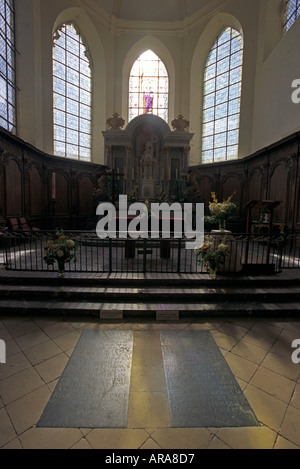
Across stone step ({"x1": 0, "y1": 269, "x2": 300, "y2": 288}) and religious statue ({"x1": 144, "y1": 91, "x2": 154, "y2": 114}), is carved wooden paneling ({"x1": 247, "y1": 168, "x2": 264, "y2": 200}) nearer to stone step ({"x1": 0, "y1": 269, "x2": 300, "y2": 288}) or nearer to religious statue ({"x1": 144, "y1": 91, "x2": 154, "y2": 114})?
stone step ({"x1": 0, "y1": 269, "x2": 300, "y2": 288})

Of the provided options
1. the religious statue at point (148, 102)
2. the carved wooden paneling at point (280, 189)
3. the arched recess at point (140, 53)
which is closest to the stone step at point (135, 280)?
the carved wooden paneling at point (280, 189)

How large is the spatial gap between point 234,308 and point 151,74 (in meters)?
17.2

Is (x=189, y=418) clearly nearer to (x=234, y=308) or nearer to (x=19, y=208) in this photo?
(x=234, y=308)

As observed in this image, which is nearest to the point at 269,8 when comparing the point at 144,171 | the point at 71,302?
the point at 144,171

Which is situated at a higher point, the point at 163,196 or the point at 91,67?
the point at 91,67

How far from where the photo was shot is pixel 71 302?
442 centimetres

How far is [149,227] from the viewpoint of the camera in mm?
7957

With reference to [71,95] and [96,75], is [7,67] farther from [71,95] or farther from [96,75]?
[96,75]

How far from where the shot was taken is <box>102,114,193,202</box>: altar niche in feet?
39.3

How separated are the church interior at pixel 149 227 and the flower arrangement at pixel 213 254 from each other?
32 millimetres

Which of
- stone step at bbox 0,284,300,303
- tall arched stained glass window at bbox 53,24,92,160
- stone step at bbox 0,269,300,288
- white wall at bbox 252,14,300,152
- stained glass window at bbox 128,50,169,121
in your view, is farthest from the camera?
stained glass window at bbox 128,50,169,121

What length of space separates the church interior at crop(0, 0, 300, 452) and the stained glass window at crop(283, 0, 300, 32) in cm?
10

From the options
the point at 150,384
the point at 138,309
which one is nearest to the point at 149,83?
the point at 138,309

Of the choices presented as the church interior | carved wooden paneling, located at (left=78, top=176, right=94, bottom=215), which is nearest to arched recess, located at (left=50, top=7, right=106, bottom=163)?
the church interior
